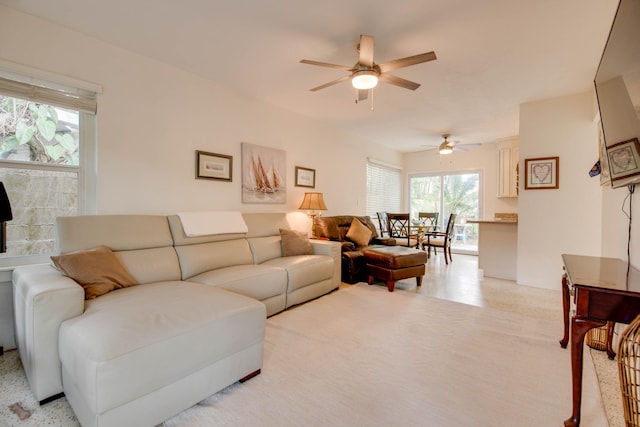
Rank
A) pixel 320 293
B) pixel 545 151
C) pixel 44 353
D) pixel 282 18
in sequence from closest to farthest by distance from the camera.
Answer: pixel 44 353, pixel 282 18, pixel 320 293, pixel 545 151

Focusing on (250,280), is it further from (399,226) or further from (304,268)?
(399,226)

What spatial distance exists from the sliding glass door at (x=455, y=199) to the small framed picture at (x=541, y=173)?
2.49 meters

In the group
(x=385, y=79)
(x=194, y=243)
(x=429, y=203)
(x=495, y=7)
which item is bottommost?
(x=194, y=243)

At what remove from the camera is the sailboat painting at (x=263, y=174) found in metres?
3.62

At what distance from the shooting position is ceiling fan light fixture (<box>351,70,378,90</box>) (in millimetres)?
2294

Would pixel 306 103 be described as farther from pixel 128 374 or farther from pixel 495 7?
pixel 128 374

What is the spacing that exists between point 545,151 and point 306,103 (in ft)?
10.8

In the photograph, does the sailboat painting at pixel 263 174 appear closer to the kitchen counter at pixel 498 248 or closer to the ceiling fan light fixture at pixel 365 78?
the ceiling fan light fixture at pixel 365 78

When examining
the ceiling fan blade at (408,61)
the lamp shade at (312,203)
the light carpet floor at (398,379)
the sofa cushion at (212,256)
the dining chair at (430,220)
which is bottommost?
the light carpet floor at (398,379)

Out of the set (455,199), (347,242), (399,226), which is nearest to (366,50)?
(347,242)

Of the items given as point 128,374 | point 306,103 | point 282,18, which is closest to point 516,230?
point 306,103

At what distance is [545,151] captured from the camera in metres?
3.68

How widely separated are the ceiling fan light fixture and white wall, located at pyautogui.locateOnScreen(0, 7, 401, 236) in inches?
70.5

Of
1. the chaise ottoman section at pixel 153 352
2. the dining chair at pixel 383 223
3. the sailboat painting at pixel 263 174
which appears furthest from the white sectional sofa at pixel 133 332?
the dining chair at pixel 383 223
